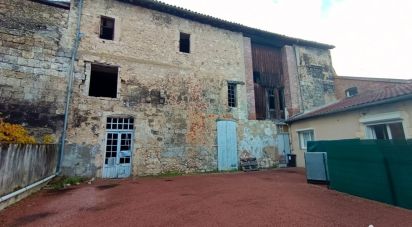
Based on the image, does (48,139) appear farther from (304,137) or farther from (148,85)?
(304,137)

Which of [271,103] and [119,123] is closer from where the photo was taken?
[119,123]

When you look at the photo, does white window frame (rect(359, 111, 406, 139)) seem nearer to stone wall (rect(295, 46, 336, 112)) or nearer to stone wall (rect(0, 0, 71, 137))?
stone wall (rect(295, 46, 336, 112))

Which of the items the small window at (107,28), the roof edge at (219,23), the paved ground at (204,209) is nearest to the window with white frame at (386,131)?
the paved ground at (204,209)

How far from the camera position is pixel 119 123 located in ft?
29.7

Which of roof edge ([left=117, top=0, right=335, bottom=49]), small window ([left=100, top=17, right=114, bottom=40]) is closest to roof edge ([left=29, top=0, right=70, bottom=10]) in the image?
small window ([left=100, top=17, right=114, bottom=40])

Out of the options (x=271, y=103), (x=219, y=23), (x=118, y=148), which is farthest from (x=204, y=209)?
(x=219, y=23)

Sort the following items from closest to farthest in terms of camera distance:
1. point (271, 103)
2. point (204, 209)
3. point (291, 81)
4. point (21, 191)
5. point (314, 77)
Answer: point (204, 209) → point (21, 191) → point (271, 103) → point (291, 81) → point (314, 77)

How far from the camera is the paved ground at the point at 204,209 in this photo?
361 cm

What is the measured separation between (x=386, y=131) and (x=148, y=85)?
31.3 feet

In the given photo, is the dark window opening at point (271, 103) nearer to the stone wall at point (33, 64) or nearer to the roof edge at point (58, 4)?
the stone wall at point (33, 64)

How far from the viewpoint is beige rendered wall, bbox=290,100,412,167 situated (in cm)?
695

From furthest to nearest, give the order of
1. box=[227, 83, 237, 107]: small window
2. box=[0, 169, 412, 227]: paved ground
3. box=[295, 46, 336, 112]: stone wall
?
box=[295, 46, 336, 112]: stone wall
box=[227, 83, 237, 107]: small window
box=[0, 169, 412, 227]: paved ground

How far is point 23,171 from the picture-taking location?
503 centimetres

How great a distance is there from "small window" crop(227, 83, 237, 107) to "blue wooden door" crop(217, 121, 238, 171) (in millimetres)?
1195
